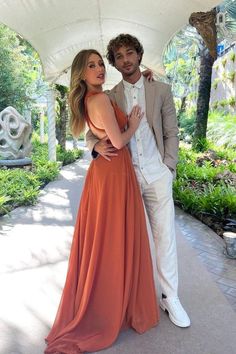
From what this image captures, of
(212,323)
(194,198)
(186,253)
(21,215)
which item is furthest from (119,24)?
(212,323)

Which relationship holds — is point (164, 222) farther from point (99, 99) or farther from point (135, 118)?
point (99, 99)

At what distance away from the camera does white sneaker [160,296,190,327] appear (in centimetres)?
Answer: 288

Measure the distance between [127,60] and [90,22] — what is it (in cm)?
432

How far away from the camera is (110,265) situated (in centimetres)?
273

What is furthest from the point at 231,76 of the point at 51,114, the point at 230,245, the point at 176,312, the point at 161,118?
the point at 176,312

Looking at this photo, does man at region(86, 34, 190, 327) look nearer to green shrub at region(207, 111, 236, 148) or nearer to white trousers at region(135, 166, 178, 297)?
white trousers at region(135, 166, 178, 297)

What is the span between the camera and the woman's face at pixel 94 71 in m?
2.59

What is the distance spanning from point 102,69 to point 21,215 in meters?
4.35

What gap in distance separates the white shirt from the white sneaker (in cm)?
94

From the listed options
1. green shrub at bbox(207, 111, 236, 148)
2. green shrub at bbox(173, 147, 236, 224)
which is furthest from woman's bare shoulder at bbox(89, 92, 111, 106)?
green shrub at bbox(207, 111, 236, 148)

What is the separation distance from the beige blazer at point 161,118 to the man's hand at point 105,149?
3.6 inches

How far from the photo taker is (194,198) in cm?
657

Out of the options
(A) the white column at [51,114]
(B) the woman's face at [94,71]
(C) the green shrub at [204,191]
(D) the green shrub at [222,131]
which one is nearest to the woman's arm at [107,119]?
(B) the woman's face at [94,71]

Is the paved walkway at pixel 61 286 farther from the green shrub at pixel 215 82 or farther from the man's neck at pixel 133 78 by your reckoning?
the green shrub at pixel 215 82
